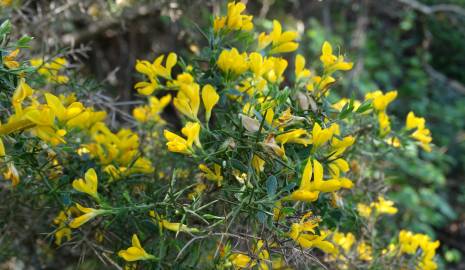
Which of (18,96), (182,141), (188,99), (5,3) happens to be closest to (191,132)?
(182,141)

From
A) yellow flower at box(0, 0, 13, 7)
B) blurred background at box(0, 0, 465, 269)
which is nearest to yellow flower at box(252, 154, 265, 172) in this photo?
yellow flower at box(0, 0, 13, 7)

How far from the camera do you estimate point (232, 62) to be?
927mm

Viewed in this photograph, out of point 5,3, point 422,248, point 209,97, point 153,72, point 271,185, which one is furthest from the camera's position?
point 5,3

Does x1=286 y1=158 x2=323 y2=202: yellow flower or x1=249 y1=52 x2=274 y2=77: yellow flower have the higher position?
x1=249 y1=52 x2=274 y2=77: yellow flower

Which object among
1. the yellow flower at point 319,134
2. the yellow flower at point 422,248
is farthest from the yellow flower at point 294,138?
the yellow flower at point 422,248

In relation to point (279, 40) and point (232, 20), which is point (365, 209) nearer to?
point (279, 40)

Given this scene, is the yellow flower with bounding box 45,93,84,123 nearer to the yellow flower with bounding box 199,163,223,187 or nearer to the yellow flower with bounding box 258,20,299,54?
the yellow flower with bounding box 199,163,223,187

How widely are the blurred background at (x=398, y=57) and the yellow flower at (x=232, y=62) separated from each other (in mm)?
1193

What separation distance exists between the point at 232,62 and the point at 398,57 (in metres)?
3.09

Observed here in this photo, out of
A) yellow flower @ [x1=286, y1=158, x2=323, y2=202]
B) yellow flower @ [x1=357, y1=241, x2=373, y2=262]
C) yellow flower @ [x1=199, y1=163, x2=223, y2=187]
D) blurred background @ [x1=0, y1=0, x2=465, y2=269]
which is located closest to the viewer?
yellow flower @ [x1=286, y1=158, x2=323, y2=202]

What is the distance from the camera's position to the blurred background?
2688 mm

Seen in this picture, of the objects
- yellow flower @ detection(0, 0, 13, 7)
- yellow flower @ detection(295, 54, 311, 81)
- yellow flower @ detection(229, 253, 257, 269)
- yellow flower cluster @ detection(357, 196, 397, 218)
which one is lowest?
yellow flower cluster @ detection(357, 196, 397, 218)

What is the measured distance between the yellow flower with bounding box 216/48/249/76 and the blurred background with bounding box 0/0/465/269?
1193mm

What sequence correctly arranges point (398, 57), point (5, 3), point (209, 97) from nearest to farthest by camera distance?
1. point (209, 97)
2. point (5, 3)
3. point (398, 57)
